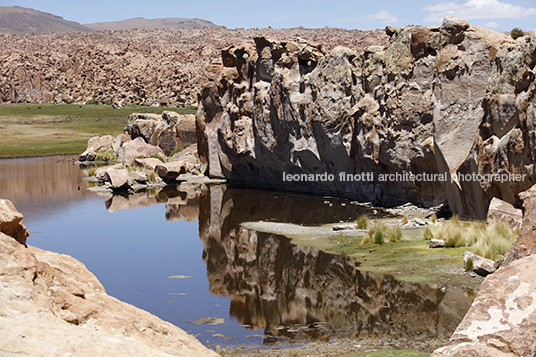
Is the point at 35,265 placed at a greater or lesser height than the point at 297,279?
greater

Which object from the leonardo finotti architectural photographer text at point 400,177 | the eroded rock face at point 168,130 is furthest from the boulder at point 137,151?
the leonardo finotti architectural photographer text at point 400,177

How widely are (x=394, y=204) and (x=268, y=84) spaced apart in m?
11.9

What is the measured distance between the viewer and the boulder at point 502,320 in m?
4.52

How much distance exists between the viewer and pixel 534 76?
14.9 meters

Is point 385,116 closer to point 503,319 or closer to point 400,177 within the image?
point 400,177

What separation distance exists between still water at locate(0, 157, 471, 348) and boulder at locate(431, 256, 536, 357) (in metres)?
4.78

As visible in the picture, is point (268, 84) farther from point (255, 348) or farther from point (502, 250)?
point (255, 348)

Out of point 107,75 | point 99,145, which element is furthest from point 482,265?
point 107,75

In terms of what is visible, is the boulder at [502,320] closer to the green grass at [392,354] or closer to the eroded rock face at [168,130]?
the green grass at [392,354]

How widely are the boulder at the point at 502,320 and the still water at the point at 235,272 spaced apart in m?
4.78

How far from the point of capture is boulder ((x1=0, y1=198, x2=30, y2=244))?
17.9 ft

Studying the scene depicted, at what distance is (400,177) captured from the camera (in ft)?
78.3

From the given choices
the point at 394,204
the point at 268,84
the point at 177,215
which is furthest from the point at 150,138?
the point at 394,204

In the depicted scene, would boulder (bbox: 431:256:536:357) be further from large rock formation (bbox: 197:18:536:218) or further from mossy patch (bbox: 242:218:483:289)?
large rock formation (bbox: 197:18:536:218)
